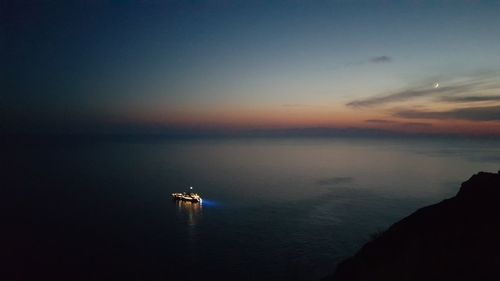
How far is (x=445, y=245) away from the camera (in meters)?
21.9

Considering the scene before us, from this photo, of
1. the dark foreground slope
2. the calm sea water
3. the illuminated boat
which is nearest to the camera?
the dark foreground slope

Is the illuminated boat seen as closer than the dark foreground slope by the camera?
No

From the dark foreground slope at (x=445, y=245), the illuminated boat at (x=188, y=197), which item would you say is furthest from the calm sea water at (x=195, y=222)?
the dark foreground slope at (x=445, y=245)

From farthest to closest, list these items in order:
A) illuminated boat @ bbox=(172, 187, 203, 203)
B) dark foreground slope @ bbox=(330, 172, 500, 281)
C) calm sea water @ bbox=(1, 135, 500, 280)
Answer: illuminated boat @ bbox=(172, 187, 203, 203) < calm sea water @ bbox=(1, 135, 500, 280) < dark foreground slope @ bbox=(330, 172, 500, 281)

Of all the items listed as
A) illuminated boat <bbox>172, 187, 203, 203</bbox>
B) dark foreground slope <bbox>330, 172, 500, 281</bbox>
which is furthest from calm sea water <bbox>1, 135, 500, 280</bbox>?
dark foreground slope <bbox>330, 172, 500, 281</bbox>

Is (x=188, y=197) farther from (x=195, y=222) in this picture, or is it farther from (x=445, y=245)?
(x=445, y=245)

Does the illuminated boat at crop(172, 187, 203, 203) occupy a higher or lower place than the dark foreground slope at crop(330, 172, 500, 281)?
lower

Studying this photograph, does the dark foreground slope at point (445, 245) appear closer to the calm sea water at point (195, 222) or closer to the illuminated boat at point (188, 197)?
the calm sea water at point (195, 222)

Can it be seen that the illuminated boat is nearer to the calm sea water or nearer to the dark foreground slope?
the calm sea water

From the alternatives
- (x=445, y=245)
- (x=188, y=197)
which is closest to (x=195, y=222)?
(x=188, y=197)

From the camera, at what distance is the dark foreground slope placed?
19031 mm

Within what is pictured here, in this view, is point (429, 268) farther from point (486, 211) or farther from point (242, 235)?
point (242, 235)

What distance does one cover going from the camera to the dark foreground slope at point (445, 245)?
19.0 m

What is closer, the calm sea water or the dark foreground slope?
the dark foreground slope
